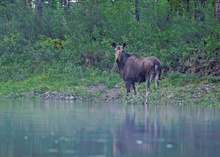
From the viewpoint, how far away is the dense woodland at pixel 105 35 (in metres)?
26.6

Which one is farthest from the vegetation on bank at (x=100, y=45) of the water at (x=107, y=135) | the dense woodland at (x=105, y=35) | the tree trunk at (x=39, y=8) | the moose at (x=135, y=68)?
the water at (x=107, y=135)

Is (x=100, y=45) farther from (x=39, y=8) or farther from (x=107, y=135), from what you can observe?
Result: (x=107, y=135)

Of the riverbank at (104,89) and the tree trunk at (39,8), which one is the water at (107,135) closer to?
the riverbank at (104,89)

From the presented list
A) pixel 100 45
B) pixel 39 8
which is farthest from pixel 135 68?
pixel 39 8

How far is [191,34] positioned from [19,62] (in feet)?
31.8

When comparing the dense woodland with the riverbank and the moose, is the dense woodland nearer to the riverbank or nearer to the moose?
the riverbank

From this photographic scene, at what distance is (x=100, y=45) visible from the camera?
30.5 metres

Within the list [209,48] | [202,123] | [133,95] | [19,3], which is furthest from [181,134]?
[19,3]

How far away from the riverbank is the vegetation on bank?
4 centimetres

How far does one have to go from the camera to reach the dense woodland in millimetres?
26609

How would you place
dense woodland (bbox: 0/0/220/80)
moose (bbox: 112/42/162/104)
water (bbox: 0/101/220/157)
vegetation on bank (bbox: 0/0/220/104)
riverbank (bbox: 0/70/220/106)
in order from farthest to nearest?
dense woodland (bbox: 0/0/220/80) → vegetation on bank (bbox: 0/0/220/104) → moose (bbox: 112/42/162/104) → riverbank (bbox: 0/70/220/106) → water (bbox: 0/101/220/157)

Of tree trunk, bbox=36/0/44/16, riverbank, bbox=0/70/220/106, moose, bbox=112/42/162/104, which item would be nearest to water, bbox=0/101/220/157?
riverbank, bbox=0/70/220/106

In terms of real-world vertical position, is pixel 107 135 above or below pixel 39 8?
below

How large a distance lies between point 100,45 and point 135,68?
25.2 ft
